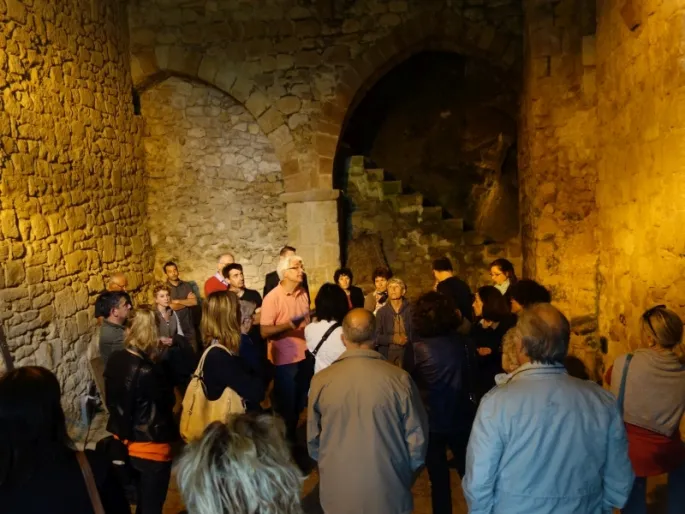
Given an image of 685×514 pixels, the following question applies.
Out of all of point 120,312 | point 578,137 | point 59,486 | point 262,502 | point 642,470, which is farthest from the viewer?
point 578,137

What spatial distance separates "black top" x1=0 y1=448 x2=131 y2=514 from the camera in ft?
4.60

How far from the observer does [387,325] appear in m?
3.91

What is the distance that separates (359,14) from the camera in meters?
6.66

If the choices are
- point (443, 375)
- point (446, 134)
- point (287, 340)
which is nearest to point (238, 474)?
point (443, 375)

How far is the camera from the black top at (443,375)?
2.73 metres

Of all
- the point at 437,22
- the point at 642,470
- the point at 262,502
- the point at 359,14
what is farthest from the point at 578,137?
the point at 262,502

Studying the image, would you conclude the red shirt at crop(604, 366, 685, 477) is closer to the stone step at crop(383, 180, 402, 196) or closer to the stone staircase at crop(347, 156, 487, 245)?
the stone staircase at crop(347, 156, 487, 245)

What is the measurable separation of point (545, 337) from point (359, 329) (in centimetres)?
78

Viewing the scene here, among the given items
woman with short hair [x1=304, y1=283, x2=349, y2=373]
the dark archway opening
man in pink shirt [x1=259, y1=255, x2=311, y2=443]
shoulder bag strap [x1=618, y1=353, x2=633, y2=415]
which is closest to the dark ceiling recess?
the dark archway opening

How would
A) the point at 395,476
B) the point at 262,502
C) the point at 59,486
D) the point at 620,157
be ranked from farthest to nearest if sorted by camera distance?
the point at 620,157
the point at 395,476
the point at 59,486
the point at 262,502

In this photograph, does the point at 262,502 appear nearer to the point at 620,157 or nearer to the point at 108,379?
the point at 108,379

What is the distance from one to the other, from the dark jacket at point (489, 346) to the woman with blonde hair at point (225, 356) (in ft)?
5.04

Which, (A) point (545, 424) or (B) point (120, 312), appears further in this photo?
(B) point (120, 312)

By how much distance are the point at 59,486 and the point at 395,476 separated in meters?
1.25
